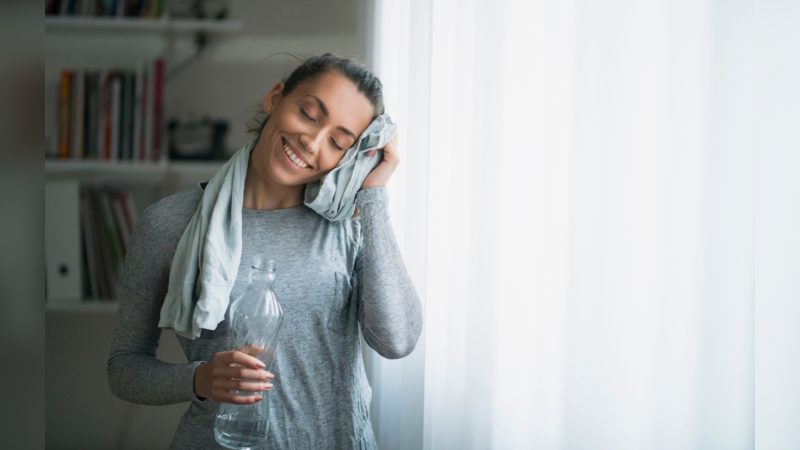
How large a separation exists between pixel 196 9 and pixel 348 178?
56.9 inches

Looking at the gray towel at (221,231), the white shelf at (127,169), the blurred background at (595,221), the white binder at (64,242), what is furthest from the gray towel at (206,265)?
the white binder at (64,242)

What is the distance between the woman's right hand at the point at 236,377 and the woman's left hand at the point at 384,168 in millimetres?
374

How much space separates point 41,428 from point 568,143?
90 cm

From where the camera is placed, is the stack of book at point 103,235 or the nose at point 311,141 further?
the stack of book at point 103,235

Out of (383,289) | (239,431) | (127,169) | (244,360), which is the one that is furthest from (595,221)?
(127,169)

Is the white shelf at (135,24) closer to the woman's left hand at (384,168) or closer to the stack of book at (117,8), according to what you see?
the stack of book at (117,8)

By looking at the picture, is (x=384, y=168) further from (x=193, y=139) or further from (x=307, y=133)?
(x=193, y=139)

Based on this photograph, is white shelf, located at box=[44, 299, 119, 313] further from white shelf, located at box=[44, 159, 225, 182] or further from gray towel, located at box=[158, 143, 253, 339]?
gray towel, located at box=[158, 143, 253, 339]

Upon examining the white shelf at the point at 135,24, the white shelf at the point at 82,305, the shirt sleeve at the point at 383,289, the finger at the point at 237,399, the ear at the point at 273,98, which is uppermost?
the white shelf at the point at 135,24

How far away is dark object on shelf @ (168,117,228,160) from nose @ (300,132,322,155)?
1276mm

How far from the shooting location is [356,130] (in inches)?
47.5

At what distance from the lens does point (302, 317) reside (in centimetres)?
115

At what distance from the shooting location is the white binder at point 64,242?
2252 mm

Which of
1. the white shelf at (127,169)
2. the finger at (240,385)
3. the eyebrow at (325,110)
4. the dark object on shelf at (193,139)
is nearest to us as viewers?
the finger at (240,385)
